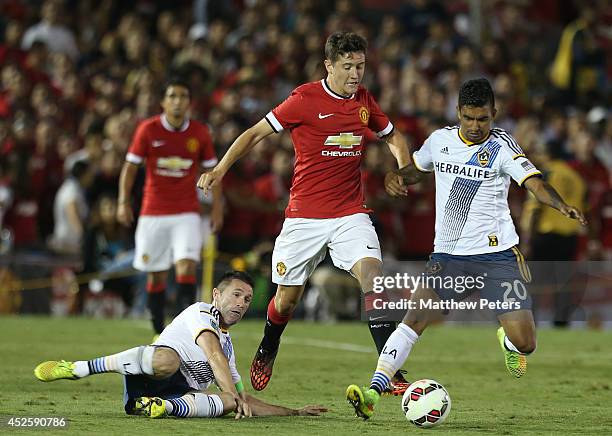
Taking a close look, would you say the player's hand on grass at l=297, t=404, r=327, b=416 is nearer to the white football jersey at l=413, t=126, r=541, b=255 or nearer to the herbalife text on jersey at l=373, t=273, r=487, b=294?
the herbalife text on jersey at l=373, t=273, r=487, b=294

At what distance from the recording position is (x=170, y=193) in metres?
13.5

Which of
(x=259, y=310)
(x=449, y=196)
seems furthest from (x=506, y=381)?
(x=259, y=310)

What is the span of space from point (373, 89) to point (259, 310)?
421 cm

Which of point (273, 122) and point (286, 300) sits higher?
point (273, 122)

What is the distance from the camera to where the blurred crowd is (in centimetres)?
1844

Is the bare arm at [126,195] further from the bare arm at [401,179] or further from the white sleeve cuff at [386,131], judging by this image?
the bare arm at [401,179]

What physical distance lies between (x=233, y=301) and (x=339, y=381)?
9.64ft

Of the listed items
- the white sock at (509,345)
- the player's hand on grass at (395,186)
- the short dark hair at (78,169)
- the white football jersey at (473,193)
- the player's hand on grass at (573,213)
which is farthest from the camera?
the short dark hair at (78,169)

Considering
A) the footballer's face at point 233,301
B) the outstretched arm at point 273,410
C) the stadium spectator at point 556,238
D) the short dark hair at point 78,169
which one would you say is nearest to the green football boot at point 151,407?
the outstretched arm at point 273,410

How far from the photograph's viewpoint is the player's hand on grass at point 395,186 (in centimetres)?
943

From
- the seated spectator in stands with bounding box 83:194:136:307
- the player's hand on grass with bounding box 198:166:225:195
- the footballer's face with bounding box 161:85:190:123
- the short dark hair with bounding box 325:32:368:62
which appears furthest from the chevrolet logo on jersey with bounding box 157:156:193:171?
the seated spectator in stands with bounding box 83:194:136:307

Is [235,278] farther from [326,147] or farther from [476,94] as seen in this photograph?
[476,94]

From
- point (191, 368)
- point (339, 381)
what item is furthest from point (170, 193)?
point (191, 368)

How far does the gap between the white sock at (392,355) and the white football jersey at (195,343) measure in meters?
0.97
